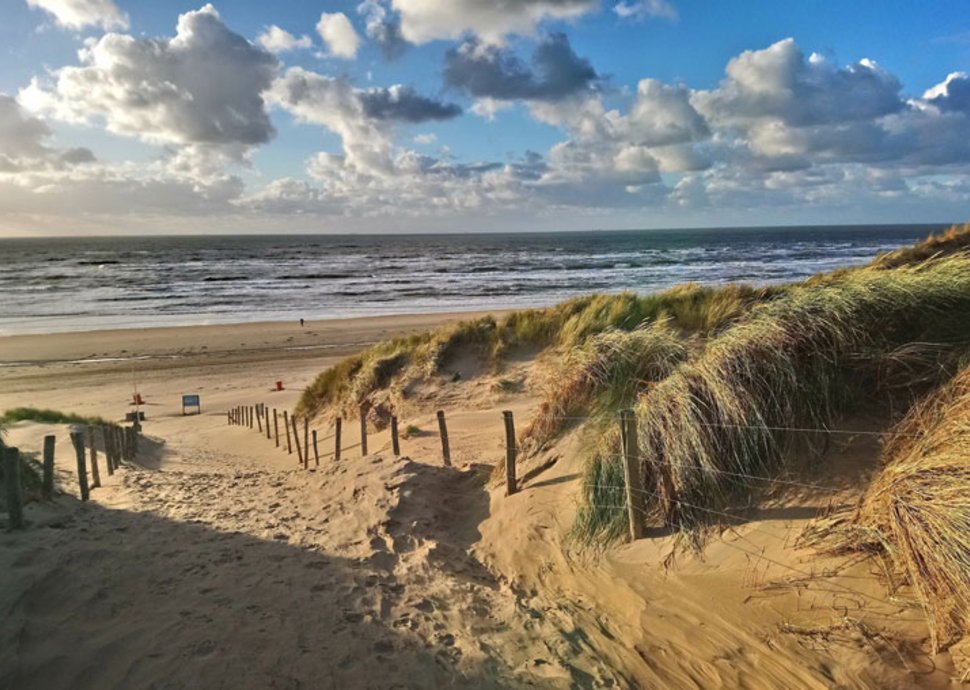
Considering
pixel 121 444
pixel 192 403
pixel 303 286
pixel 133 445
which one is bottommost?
pixel 192 403

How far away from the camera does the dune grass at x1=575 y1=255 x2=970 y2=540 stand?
573 cm

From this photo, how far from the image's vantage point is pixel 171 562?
621 centimetres

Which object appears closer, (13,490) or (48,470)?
(13,490)

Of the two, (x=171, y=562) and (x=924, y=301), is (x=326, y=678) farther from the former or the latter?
(x=924, y=301)

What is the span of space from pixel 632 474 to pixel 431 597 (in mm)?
2112

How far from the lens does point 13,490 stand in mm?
6508

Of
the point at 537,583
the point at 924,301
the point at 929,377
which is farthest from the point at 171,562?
the point at 924,301

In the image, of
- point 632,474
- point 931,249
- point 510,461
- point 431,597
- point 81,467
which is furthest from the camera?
point 931,249

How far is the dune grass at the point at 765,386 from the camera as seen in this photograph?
5734 mm

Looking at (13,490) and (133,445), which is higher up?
(13,490)

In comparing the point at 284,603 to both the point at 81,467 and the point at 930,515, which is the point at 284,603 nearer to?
the point at 930,515

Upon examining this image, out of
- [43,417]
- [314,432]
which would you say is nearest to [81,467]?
[314,432]

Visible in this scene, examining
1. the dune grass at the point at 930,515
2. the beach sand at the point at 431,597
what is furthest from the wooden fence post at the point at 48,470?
the dune grass at the point at 930,515

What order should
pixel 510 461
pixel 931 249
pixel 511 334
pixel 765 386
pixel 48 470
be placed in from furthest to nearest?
pixel 511 334 < pixel 931 249 < pixel 48 470 < pixel 510 461 < pixel 765 386
